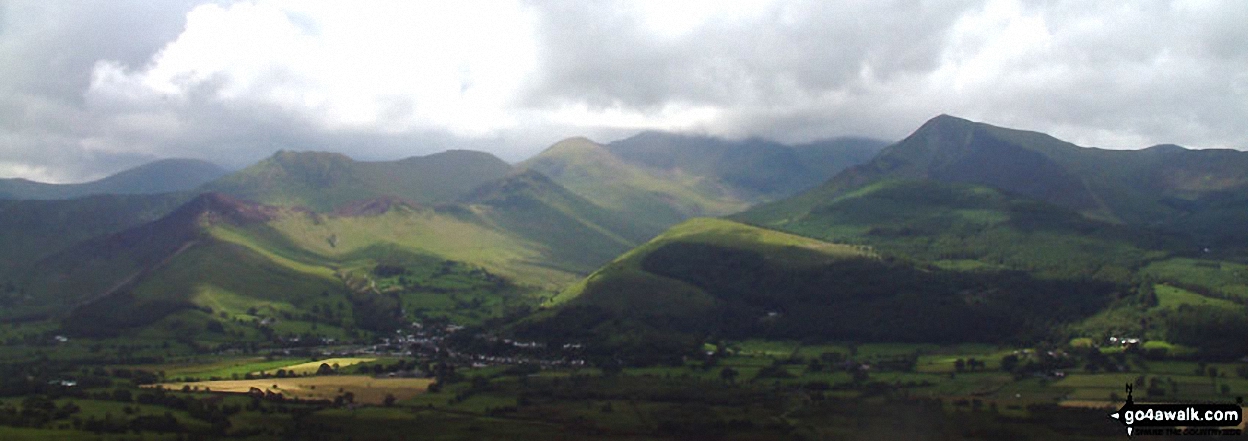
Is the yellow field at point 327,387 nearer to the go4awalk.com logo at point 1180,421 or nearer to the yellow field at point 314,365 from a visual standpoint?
the yellow field at point 314,365

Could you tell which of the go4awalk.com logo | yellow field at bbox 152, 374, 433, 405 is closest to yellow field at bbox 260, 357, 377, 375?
yellow field at bbox 152, 374, 433, 405

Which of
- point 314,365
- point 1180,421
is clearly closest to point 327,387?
point 314,365

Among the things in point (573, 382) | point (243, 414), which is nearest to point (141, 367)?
point (243, 414)

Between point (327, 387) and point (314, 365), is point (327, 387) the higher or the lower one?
the lower one

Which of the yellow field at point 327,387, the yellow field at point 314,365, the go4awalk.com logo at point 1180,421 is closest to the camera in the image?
the go4awalk.com logo at point 1180,421

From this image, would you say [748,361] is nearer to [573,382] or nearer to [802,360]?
[802,360]

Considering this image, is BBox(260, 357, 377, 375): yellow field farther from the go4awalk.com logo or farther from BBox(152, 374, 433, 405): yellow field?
the go4awalk.com logo

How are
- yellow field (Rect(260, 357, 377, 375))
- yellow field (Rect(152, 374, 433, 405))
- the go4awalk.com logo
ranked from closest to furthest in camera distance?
the go4awalk.com logo < yellow field (Rect(152, 374, 433, 405)) < yellow field (Rect(260, 357, 377, 375))

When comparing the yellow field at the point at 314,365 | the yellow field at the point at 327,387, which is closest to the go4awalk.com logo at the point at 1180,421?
the yellow field at the point at 327,387

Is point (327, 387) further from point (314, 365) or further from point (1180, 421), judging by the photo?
point (1180, 421)
